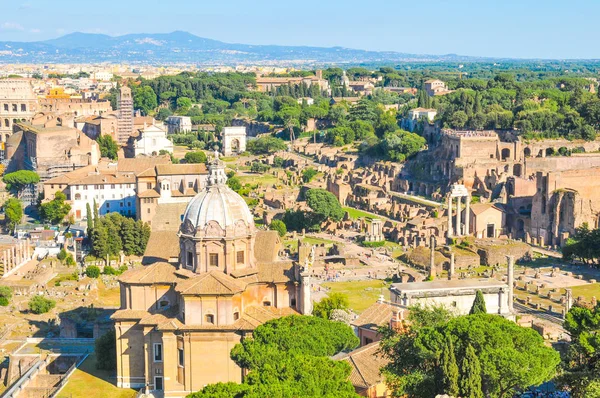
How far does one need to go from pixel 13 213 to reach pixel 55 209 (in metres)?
3.33

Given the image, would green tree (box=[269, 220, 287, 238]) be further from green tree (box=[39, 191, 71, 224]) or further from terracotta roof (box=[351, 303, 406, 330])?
terracotta roof (box=[351, 303, 406, 330])

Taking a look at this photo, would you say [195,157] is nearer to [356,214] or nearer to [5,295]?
[356,214]

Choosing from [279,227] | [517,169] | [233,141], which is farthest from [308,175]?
[233,141]

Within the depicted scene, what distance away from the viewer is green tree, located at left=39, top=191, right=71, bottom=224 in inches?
2729

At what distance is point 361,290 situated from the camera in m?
53.7

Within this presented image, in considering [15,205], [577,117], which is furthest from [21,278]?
[577,117]

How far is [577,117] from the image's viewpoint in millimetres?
88188

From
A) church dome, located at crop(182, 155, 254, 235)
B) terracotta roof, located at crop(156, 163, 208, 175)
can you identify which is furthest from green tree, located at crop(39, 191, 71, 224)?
church dome, located at crop(182, 155, 254, 235)

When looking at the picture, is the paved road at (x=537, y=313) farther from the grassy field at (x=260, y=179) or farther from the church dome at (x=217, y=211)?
the grassy field at (x=260, y=179)

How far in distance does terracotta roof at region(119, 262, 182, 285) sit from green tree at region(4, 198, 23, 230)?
116ft

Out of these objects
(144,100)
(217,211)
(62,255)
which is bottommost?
(62,255)

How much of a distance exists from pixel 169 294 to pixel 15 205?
3797 centimetres

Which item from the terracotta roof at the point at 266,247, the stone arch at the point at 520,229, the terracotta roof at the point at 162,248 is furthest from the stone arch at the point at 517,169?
the terracotta roof at the point at 162,248

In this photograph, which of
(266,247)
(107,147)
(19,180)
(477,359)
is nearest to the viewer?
(477,359)
